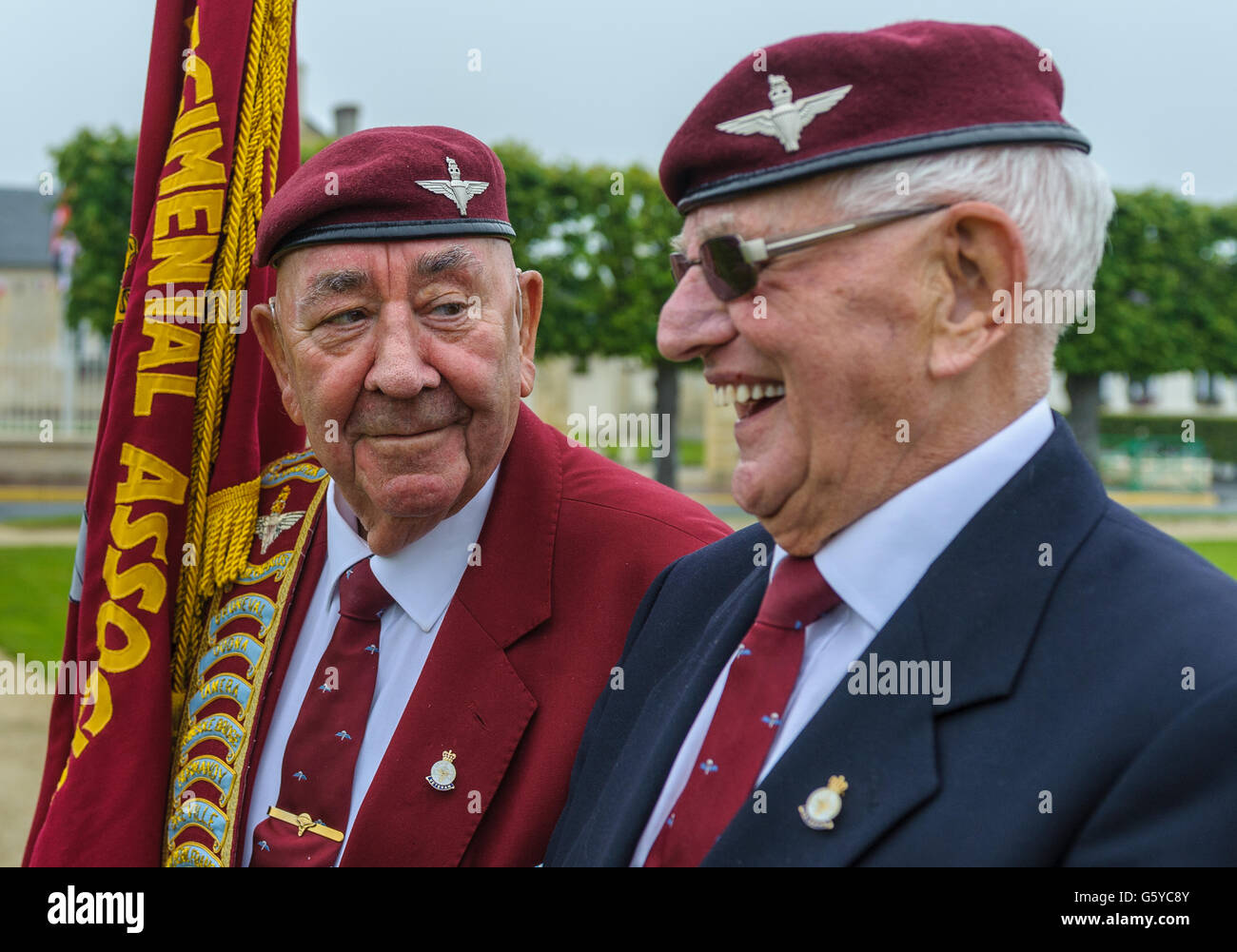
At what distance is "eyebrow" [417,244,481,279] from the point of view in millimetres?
2145

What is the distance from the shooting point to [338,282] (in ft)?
7.02

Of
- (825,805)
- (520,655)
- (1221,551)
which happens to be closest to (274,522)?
(520,655)

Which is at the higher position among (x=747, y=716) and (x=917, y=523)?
(x=917, y=523)

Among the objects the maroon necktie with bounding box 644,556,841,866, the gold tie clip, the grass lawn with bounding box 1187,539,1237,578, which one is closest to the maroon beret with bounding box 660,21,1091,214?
the maroon necktie with bounding box 644,556,841,866

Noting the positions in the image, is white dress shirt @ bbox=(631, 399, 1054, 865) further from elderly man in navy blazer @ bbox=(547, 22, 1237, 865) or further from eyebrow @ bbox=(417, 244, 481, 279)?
eyebrow @ bbox=(417, 244, 481, 279)

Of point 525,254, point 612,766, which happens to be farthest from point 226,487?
point 525,254

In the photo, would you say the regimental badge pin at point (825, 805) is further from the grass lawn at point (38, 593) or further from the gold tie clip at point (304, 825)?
the grass lawn at point (38, 593)

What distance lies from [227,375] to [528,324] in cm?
68

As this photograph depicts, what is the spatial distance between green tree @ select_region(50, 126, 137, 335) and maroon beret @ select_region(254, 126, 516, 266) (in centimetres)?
1577

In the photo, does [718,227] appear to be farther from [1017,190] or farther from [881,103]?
[1017,190]

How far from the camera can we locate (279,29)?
8.61ft

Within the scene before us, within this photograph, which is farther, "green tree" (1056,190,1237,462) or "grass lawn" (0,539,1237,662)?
"green tree" (1056,190,1237,462)

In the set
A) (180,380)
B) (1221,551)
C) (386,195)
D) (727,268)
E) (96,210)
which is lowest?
(1221,551)
